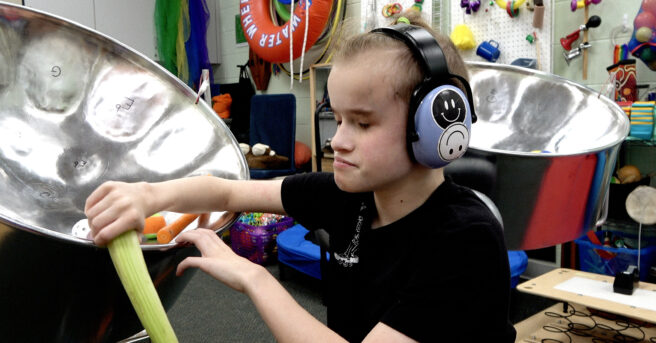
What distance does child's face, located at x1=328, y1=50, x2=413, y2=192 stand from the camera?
68 cm

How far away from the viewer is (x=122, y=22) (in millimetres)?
4156

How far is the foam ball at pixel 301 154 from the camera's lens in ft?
12.2

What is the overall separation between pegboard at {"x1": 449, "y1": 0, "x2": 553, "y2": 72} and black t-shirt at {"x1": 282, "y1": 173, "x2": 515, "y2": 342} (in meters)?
2.06

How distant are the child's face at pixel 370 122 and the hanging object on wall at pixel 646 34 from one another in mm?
2037

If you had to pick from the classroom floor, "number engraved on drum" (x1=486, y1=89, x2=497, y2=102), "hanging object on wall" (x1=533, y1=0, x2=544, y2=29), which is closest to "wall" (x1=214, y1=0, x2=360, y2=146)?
the classroom floor

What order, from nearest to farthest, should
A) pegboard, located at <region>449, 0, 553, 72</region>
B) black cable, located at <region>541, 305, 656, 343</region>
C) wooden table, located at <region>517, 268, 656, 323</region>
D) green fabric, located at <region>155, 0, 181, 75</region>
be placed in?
wooden table, located at <region>517, 268, 656, 323</region> < black cable, located at <region>541, 305, 656, 343</region> < pegboard, located at <region>449, 0, 553, 72</region> < green fabric, located at <region>155, 0, 181, 75</region>

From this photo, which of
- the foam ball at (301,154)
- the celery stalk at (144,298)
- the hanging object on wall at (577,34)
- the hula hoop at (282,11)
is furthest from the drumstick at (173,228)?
the hula hoop at (282,11)

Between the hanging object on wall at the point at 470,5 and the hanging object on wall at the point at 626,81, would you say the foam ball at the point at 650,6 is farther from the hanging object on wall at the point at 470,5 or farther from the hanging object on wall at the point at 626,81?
the hanging object on wall at the point at 470,5

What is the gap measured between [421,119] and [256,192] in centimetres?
38

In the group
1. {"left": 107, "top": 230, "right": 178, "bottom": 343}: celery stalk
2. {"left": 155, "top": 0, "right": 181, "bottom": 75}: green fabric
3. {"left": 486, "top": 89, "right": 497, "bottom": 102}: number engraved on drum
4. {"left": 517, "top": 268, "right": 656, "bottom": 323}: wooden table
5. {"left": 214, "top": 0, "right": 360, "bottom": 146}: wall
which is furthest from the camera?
{"left": 155, "top": 0, "right": 181, "bottom": 75}: green fabric

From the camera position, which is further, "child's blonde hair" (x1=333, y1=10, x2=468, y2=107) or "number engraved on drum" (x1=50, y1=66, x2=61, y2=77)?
"number engraved on drum" (x1=50, y1=66, x2=61, y2=77)

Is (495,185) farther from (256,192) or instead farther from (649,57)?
(649,57)

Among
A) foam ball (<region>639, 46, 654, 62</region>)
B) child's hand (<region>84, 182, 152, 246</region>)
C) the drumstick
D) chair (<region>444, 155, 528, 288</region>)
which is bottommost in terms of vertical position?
the drumstick

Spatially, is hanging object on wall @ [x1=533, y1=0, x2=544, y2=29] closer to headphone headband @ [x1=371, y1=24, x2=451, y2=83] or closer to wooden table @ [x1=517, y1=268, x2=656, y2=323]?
wooden table @ [x1=517, y1=268, x2=656, y2=323]
